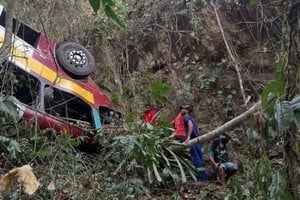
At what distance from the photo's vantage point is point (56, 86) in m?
6.61

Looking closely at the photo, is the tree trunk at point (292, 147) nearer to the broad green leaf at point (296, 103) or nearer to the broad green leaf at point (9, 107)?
the broad green leaf at point (296, 103)

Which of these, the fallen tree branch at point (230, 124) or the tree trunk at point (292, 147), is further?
the fallen tree branch at point (230, 124)

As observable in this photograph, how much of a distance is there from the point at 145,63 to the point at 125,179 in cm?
458

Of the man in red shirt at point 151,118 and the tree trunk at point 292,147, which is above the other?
the tree trunk at point 292,147

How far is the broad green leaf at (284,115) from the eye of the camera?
2.23 metres

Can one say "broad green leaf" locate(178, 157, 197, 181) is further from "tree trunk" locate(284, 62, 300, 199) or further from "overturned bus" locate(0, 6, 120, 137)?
"tree trunk" locate(284, 62, 300, 199)

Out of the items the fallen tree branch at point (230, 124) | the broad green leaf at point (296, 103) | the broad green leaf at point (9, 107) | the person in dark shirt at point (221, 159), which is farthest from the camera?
the person in dark shirt at point (221, 159)

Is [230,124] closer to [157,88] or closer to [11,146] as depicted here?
[11,146]

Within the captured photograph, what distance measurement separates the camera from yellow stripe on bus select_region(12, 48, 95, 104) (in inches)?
250

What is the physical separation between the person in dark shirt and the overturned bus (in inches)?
56.1

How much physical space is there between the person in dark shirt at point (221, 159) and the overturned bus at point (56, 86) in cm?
143

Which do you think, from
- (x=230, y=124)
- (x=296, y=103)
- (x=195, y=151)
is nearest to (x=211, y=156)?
(x=195, y=151)

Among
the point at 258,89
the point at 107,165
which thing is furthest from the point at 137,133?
the point at 258,89

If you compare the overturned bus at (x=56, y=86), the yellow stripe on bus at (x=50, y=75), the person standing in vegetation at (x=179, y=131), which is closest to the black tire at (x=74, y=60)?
the overturned bus at (x=56, y=86)
